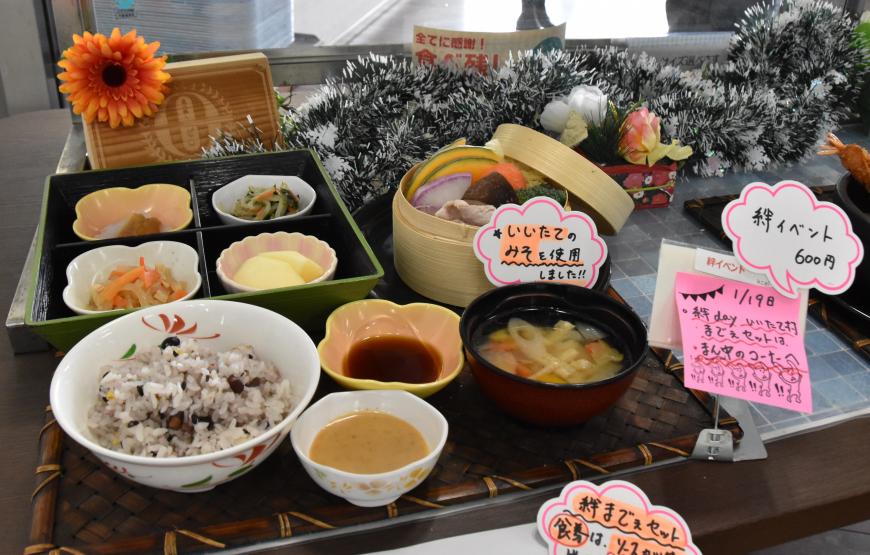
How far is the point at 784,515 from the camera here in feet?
3.33

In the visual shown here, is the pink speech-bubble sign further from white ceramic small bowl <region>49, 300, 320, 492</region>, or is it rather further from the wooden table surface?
white ceramic small bowl <region>49, 300, 320, 492</region>

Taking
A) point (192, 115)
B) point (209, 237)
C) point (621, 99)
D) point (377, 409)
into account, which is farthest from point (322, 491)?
point (621, 99)

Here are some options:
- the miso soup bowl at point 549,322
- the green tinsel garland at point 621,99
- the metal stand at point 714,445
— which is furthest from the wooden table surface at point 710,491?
the green tinsel garland at point 621,99

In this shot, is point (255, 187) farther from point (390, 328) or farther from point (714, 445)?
point (714, 445)

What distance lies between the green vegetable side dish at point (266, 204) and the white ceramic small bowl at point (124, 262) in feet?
0.74

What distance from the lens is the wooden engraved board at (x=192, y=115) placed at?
163 centimetres

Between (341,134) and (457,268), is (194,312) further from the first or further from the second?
(341,134)

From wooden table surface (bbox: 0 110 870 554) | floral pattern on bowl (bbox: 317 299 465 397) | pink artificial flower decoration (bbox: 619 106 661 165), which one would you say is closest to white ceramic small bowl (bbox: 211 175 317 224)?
floral pattern on bowl (bbox: 317 299 465 397)

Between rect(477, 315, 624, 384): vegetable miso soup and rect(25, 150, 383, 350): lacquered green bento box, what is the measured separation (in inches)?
→ 9.7

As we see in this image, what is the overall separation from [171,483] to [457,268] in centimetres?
64

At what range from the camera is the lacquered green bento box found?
3.83 feet

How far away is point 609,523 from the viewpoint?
91cm

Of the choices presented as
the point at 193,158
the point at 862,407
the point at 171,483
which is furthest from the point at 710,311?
the point at 193,158

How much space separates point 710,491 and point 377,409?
1.66ft
